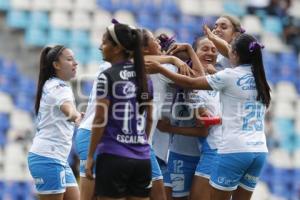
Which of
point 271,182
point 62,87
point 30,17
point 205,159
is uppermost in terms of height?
point 30,17

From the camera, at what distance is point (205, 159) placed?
9.36 m

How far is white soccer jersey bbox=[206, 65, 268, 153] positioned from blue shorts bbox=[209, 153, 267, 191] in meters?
0.06

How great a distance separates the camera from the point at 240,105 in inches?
336

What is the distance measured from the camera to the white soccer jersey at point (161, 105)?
9.11 meters

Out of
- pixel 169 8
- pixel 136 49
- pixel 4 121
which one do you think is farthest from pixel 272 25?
pixel 136 49

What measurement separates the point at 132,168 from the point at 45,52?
7.20ft

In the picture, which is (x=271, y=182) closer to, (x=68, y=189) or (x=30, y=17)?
(x=30, y=17)

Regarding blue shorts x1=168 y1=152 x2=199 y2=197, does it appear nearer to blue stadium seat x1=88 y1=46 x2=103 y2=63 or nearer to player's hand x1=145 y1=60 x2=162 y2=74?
player's hand x1=145 y1=60 x2=162 y2=74

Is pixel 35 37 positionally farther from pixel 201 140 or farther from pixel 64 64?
pixel 201 140

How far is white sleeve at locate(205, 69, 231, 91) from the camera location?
8.50 meters

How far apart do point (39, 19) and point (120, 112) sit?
1176 cm

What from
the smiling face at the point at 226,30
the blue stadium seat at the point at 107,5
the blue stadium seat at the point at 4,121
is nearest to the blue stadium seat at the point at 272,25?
the blue stadium seat at the point at 107,5

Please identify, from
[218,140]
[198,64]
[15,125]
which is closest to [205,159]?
[218,140]

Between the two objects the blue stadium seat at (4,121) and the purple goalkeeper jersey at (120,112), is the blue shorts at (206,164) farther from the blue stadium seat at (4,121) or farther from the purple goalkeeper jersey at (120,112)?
the blue stadium seat at (4,121)
